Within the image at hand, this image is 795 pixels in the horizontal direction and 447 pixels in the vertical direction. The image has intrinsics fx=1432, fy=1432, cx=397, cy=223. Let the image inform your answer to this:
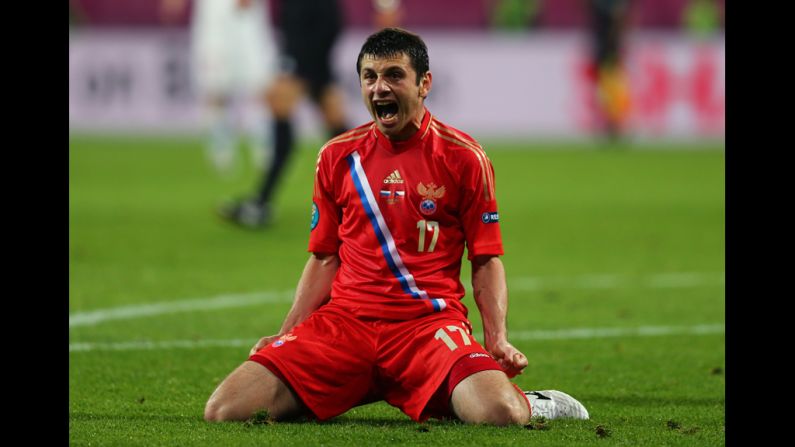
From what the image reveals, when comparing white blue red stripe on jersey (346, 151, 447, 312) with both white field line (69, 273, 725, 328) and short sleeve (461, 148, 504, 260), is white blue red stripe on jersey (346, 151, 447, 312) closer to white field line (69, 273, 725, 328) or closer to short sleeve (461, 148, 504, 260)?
short sleeve (461, 148, 504, 260)

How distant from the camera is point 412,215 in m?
5.34

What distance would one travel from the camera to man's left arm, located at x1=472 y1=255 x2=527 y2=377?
518cm

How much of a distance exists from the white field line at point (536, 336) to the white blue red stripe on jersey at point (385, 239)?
6.23 feet

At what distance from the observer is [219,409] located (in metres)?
5.10

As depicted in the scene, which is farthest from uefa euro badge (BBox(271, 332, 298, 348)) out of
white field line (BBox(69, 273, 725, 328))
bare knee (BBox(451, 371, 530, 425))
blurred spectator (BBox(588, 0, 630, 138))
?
blurred spectator (BBox(588, 0, 630, 138))

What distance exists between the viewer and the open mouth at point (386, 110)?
207 inches

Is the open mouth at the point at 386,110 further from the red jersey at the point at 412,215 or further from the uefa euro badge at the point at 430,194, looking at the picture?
the uefa euro badge at the point at 430,194

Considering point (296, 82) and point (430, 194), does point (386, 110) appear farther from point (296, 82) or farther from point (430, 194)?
point (296, 82)

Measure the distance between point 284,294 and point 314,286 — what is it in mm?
→ 3375

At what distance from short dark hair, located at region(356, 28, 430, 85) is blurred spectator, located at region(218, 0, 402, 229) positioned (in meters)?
6.45

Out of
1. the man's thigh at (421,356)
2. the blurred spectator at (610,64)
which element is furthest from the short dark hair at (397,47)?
the blurred spectator at (610,64)

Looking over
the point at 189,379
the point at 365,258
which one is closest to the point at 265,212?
the point at 189,379

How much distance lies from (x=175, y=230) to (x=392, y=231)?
6963 millimetres
